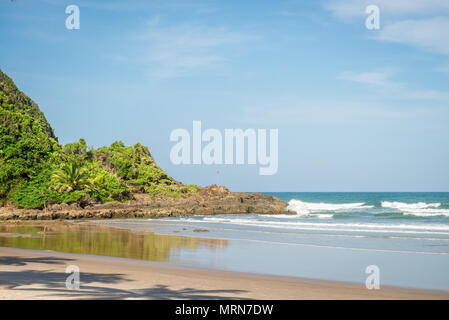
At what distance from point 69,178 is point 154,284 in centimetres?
3377

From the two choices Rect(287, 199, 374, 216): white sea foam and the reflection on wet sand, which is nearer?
the reflection on wet sand

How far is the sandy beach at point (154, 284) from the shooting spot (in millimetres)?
9328

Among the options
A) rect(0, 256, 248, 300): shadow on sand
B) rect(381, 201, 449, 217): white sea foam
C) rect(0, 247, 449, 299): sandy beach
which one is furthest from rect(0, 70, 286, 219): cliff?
rect(0, 256, 248, 300): shadow on sand

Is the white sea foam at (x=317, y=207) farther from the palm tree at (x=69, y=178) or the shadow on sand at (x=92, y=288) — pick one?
A: the shadow on sand at (x=92, y=288)

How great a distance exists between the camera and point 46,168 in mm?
Answer: 41812

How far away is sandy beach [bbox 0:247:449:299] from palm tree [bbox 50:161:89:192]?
2764 centimetres

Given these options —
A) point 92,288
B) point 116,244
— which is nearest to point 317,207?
point 116,244

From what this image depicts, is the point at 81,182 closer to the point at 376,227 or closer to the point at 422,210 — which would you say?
the point at 376,227

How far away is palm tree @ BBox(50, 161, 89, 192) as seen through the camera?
40.9 m

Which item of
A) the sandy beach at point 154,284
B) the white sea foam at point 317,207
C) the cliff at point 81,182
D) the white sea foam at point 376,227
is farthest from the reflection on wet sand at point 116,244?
the white sea foam at point 317,207

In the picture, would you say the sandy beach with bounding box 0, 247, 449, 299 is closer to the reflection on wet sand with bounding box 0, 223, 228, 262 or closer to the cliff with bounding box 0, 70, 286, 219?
the reflection on wet sand with bounding box 0, 223, 228, 262

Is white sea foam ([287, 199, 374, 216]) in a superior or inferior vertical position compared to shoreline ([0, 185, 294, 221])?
inferior

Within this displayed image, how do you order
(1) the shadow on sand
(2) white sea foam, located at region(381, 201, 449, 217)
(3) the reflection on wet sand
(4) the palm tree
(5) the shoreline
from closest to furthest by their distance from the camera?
(1) the shadow on sand, (3) the reflection on wet sand, (5) the shoreline, (4) the palm tree, (2) white sea foam, located at region(381, 201, 449, 217)
